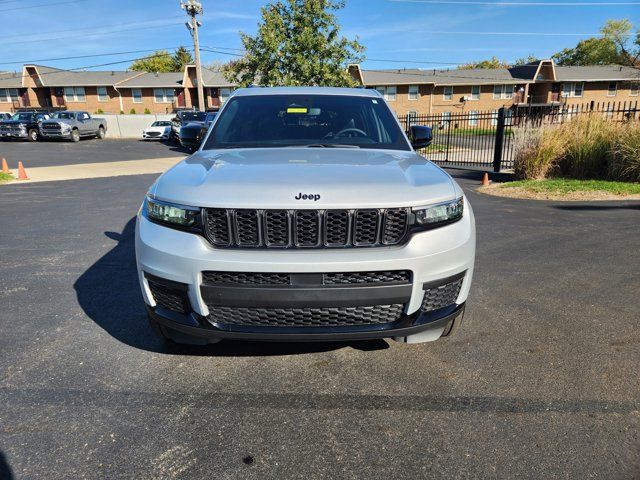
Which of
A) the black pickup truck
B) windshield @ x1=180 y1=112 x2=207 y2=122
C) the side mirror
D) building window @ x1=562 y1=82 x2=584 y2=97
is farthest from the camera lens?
building window @ x1=562 y1=82 x2=584 y2=97

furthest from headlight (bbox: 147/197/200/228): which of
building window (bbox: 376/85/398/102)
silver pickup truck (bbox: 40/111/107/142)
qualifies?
building window (bbox: 376/85/398/102)

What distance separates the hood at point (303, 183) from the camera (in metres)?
2.43

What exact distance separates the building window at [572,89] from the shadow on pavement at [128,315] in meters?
59.4

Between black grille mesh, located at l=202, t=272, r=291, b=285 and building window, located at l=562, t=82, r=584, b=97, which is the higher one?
building window, located at l=562, t=82, r=584, b=97

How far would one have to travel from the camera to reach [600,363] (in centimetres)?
305

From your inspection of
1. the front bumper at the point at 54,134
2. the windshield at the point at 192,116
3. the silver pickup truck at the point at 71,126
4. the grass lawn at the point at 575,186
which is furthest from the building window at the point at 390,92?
the grass lawn at the point at 575,186

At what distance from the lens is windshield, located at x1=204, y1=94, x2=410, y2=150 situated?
12.1 feet

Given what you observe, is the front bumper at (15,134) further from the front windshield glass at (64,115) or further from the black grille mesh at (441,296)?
the black grille mesh at (441,296)

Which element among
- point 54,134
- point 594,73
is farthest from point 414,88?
point 54,134

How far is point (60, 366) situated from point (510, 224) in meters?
6.51

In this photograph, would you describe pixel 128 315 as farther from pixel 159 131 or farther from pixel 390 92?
pixel 390 92

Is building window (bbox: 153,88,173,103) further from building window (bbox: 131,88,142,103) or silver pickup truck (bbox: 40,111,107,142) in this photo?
silver pickup truck (bbox: 40,111,107,142)

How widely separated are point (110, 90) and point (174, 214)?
2327 inches

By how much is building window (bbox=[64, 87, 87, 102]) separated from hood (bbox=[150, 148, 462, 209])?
6101cm
